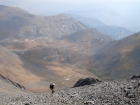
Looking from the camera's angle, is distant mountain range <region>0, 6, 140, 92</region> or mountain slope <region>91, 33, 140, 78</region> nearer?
distant mountain range <region>0, 6, 140, 92</region>

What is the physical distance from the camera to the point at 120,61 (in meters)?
82.5

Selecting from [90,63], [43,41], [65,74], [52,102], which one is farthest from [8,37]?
[52,102]

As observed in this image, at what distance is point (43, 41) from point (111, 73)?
74.4m

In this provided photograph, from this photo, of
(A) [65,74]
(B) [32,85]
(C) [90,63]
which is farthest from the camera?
(C) [90,63]

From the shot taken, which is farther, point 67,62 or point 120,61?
point 67,62

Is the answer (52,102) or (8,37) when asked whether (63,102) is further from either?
(8,37)

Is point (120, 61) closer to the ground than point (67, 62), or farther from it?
closer to the ground

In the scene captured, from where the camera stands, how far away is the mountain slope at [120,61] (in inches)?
2908

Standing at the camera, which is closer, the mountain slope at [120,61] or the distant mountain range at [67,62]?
the distant mountain range at [67,62]

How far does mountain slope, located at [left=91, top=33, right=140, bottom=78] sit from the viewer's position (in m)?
73.9

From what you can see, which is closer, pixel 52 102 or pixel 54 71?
pixel 52 102

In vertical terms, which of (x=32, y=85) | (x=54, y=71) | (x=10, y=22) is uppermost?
(x=10, y=22)

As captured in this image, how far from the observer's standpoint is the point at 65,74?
75688 millimetres

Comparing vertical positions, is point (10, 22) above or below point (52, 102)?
above
